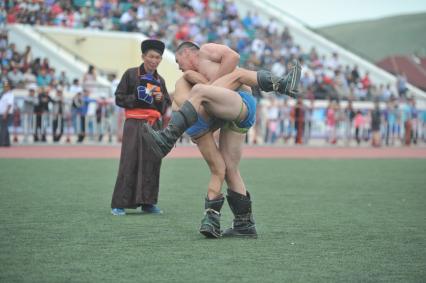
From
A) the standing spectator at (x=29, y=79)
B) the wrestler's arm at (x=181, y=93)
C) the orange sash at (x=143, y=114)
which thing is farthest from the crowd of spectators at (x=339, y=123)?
the wrestler's arm at (x=181, y=93)

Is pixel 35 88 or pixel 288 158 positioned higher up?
pixel 35 88

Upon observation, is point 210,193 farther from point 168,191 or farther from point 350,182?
point 350,182

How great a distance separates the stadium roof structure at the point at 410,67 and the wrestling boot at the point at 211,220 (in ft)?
140

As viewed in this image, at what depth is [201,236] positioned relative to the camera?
8.20 m

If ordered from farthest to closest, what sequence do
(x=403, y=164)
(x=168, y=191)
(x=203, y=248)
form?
(x=403, y=164)
(x=168, y=191)
(x=203, y=248)

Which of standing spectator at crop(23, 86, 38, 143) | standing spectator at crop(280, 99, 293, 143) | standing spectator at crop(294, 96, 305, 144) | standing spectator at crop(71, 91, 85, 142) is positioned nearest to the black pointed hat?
standing spectator at crop(23, 86, 38, 143)

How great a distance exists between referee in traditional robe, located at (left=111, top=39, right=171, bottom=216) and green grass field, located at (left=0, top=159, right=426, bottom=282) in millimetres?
250

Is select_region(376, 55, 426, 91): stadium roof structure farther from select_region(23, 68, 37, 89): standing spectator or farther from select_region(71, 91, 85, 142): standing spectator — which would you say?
select_region(71, 91, 85, 142): standing spectator

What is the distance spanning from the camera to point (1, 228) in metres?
8.36

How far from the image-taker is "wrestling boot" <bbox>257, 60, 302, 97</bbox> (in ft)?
26.3

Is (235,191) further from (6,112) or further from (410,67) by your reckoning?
(410,67)

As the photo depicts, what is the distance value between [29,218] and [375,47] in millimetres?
87572

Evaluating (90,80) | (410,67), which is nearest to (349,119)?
(90,80)

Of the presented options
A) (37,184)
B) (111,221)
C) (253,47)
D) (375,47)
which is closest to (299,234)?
(111,221)
